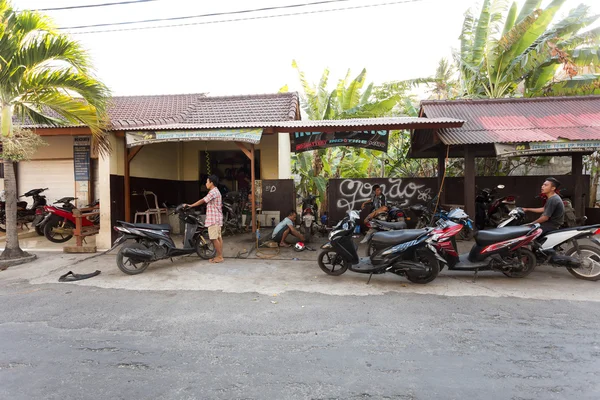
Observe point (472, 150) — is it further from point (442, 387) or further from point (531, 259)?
point (442, 387)

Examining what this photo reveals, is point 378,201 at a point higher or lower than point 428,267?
higher

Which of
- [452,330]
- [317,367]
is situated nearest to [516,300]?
[452,330]

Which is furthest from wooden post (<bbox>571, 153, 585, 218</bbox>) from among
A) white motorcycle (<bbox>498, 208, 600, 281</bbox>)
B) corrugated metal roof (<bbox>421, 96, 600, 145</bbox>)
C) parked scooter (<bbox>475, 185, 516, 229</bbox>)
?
white motorcycle (<bbox>498, 208, 600, 281</bbox>)

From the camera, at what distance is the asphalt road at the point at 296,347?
8.27ft

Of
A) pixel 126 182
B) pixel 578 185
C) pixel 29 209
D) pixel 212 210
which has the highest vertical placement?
pixel 126 182

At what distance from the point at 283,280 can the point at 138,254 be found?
2.52 meters

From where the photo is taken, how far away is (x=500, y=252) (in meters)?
5.05

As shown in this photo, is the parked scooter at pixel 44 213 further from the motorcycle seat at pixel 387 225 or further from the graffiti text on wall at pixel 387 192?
the motorcycle seat at pixel 387 225

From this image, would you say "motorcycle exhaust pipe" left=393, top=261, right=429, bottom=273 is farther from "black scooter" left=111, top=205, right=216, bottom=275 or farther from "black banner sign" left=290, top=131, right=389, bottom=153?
"black banner sign" left=290, top=131, right=389, bottom=153

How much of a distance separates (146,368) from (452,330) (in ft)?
9.87

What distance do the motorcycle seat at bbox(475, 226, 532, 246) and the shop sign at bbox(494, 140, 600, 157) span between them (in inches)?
104

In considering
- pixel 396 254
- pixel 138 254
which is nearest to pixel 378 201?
pixel 396 254

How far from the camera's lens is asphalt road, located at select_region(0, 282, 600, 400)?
2521 mm

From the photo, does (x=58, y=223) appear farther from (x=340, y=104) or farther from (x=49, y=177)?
(x=340, y=104)
